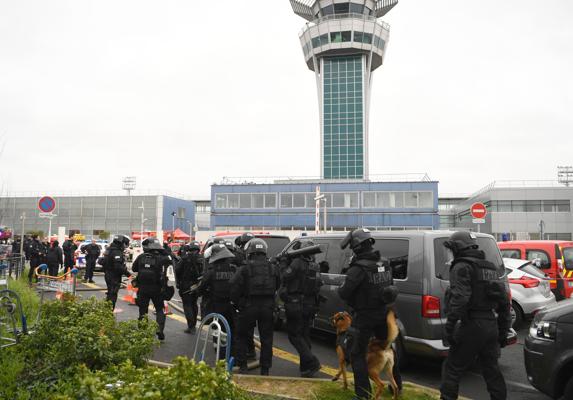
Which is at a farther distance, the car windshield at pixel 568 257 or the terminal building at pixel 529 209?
the terminal building at pixel 529 209

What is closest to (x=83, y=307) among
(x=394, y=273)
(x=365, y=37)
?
(x=394, y=273)

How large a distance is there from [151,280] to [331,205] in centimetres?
5075

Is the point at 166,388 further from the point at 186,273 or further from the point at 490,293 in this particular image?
the point at 186,273

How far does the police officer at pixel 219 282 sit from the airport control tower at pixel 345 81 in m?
61.4

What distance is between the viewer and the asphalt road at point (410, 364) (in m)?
5.72

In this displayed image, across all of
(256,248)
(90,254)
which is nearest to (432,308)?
(256,248)

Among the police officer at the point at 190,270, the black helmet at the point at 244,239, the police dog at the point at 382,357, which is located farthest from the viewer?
the police officer at the point at 190,270

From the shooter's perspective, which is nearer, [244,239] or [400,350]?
[400,350]

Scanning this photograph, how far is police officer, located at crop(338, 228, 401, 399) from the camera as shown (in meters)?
Answer: 4.80

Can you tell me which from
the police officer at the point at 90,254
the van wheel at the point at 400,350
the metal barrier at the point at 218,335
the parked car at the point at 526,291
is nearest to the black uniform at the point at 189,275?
the metal barrier at the point at 218,335

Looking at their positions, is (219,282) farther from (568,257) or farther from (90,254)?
(90,254)

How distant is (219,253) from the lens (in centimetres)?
700

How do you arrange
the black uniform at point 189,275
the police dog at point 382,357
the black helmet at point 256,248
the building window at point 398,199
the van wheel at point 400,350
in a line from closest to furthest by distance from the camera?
1. the police dog at point 382,357
2. the van wheel at point 400,350
3. the black helmet at point 256,248
4. the black uniform at point 189,275
5. the building window at point 398,199

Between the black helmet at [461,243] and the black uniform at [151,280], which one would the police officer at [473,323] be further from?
the black uniform at [151,280]
